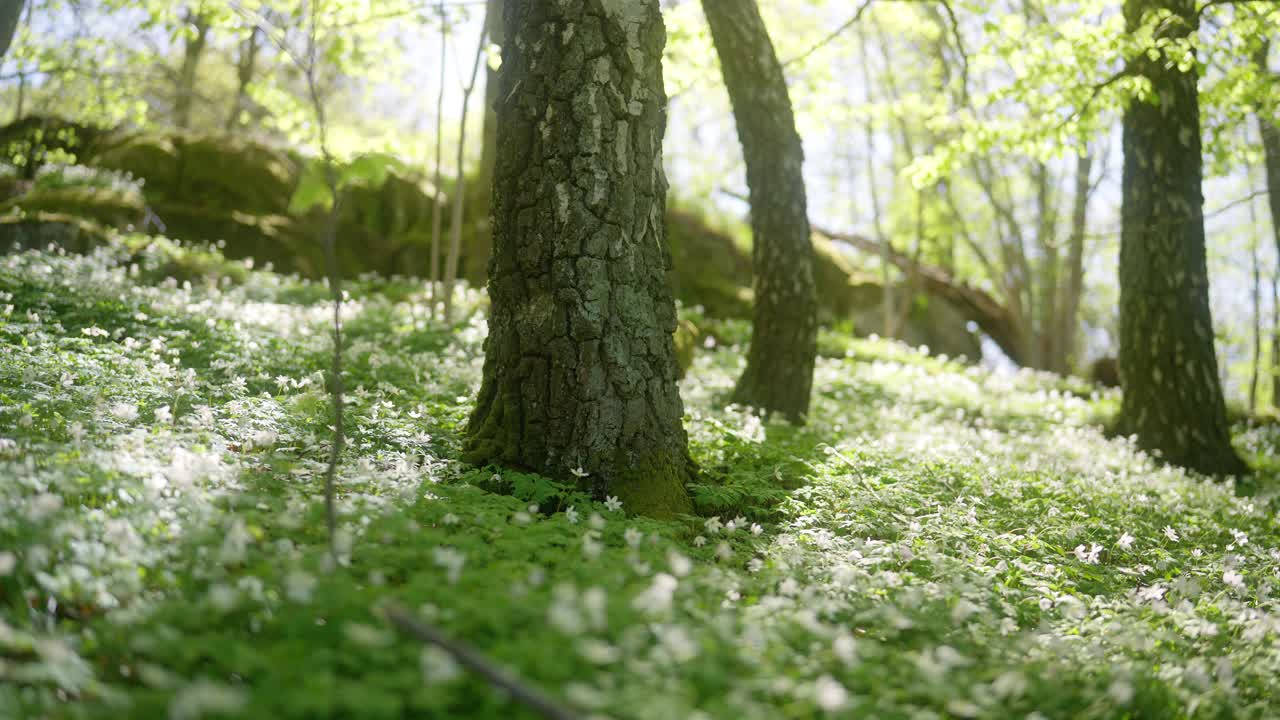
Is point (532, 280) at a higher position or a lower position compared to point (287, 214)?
lower

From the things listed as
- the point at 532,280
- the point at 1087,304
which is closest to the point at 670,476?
the point at 532,280

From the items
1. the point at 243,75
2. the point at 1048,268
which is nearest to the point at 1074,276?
the point at 1048,268

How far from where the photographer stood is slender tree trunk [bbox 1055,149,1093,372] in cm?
1819

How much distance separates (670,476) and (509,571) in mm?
1745

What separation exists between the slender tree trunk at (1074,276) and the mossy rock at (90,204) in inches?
718

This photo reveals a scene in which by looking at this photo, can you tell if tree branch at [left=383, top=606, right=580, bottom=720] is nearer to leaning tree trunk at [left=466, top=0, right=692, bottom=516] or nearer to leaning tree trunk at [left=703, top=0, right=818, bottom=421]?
leaning tree trunk at [left=466, top=0, right=692, bottom=516]

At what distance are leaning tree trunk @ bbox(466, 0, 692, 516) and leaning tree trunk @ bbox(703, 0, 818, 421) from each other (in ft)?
10.8

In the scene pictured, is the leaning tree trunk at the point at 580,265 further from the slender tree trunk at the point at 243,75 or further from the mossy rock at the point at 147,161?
the slender tree trunk at the point at 243,75

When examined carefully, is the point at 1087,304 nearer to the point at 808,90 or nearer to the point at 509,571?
the point at 808,90

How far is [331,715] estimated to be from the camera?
6.70ft

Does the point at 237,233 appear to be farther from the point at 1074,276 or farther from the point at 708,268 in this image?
the point at 1074,276

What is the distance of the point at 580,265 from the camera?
4.21 m

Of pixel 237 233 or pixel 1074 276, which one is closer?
pixel 237 233

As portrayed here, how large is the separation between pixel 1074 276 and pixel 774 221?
13.9 meters
